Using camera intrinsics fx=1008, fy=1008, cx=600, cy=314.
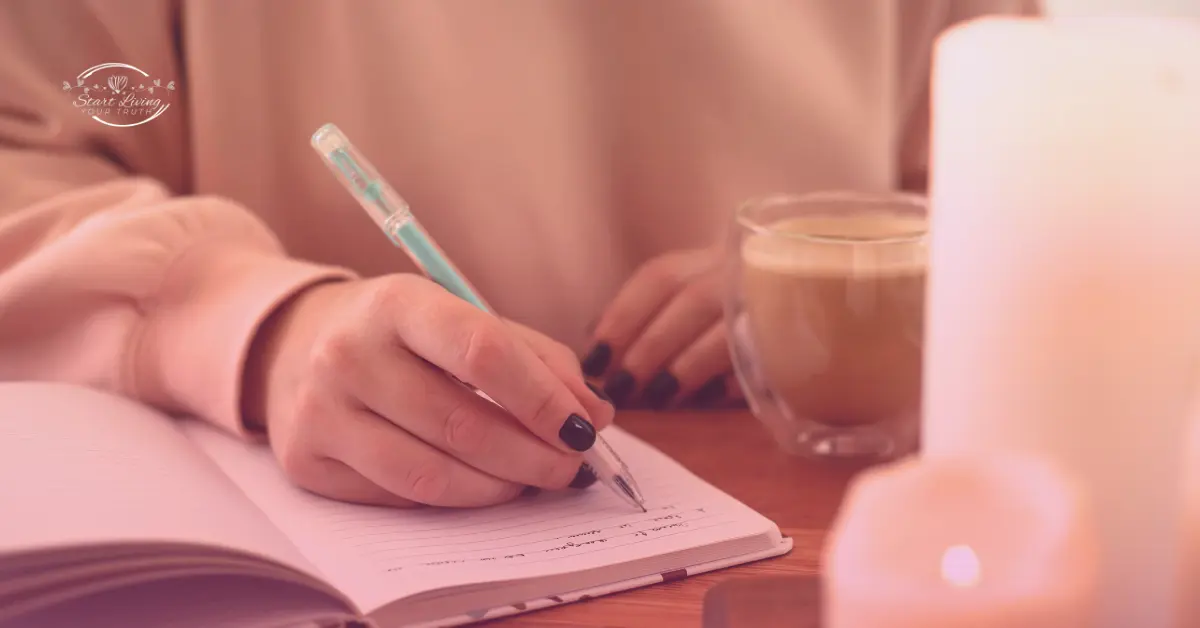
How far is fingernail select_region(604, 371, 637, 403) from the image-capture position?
618mm

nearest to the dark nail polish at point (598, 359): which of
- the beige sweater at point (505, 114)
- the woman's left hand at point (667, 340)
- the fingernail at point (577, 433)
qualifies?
the woman's left hand at point (667, 340)

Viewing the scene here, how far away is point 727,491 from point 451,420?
0.44ft

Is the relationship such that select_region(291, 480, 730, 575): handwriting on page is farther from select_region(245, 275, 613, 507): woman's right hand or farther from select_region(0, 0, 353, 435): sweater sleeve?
select_region(0, 0, 353, 435): sweater sleeve

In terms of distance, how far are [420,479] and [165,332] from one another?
214 mm

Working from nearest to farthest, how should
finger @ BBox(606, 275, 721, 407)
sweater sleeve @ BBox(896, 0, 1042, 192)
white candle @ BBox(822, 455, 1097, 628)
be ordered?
white candle @ BBox(822, 455, 1097, 628) < finger @ BBox(606, 275, 721, 407) < sweater sleeve @ BBox(896, 0, 1042, 192)

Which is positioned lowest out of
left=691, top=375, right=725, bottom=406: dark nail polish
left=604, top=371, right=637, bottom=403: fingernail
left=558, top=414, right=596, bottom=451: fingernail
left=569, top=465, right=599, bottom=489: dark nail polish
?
left=691, top=375, right=725, bottom=406: dark nail polish

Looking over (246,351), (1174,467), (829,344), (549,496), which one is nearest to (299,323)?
(246,351)

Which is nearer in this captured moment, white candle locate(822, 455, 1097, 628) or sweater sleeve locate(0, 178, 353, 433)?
white candle locate(822, 455, 1097, 628)

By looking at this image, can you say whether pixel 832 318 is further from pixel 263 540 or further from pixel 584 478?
pixel 263 540

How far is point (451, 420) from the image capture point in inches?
16.6

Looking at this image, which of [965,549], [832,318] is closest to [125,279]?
[832,318]

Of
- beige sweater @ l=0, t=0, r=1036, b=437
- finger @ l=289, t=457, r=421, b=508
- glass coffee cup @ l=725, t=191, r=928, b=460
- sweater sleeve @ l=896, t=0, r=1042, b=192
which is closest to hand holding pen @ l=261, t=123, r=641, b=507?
finger @ l=289, t=457, r=421, b=508

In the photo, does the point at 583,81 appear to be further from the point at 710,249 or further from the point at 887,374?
the point at 887,374

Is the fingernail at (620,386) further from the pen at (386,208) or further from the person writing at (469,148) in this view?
the pen at (386,208)
